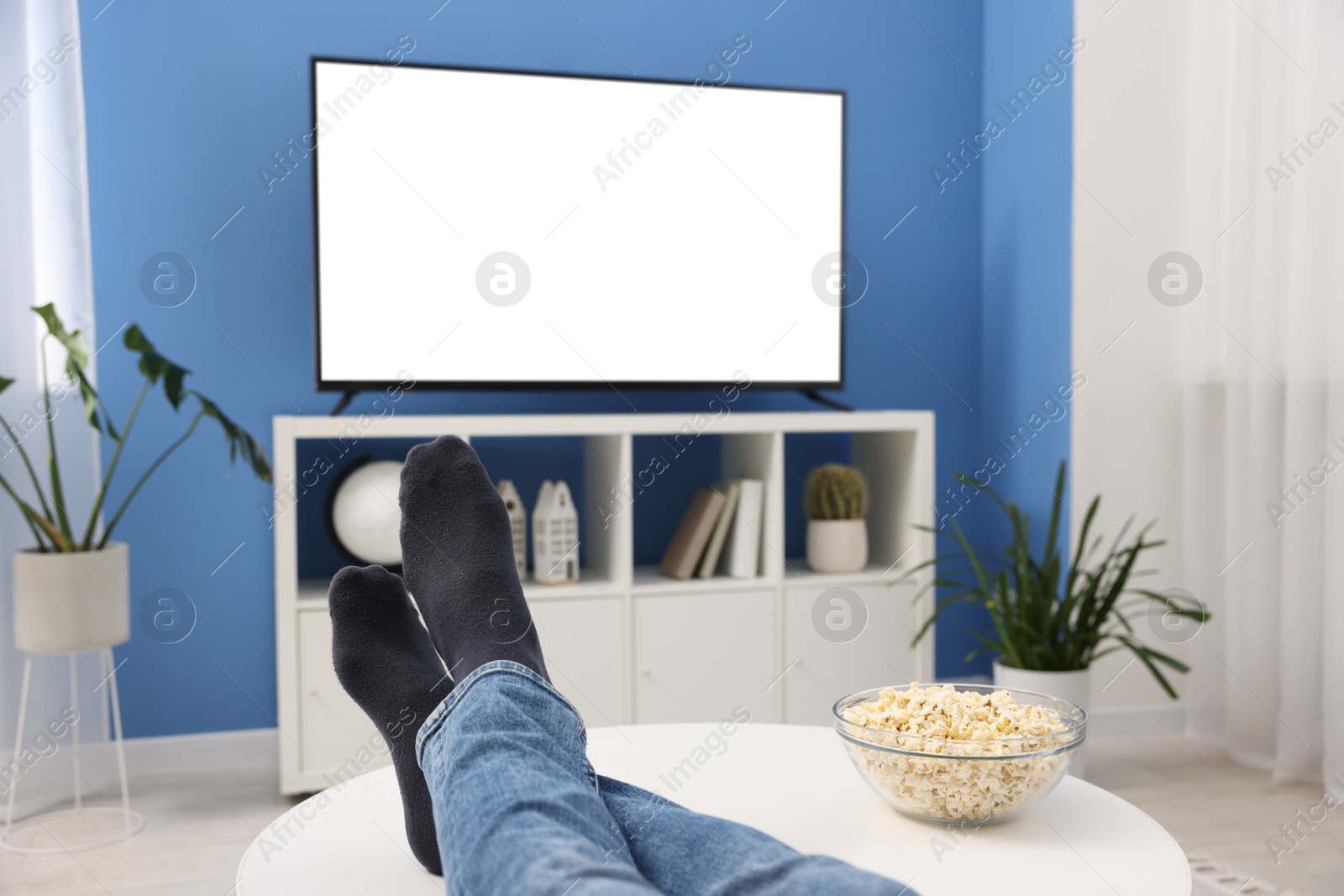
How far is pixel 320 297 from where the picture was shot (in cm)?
203

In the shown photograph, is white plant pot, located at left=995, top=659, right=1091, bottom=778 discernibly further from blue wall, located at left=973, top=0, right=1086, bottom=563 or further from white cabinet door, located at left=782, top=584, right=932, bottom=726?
blue wall, located at left=973, top=0, right=1086, bottom=563

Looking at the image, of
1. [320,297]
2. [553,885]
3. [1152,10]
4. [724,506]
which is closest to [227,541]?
[320,297]

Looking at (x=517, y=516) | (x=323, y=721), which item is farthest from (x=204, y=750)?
(x=517, y=516)

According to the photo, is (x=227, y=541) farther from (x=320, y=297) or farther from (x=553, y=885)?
(x=553, y=885)

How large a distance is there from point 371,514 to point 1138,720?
5.68 ft

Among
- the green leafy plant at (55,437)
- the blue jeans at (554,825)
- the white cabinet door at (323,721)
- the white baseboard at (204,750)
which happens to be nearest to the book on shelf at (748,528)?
the white cabinet door at (323,721)

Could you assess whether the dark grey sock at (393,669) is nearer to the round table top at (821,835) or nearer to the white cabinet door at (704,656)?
the round table top at (821,835)

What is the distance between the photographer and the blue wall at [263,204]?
7.00 ft

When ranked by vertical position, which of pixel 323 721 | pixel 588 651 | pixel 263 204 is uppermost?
pixel 263 204

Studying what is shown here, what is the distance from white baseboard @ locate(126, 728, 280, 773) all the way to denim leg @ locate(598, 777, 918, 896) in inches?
64.9

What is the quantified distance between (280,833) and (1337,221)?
198 centimetres

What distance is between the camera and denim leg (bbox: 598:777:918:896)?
2.16 feet

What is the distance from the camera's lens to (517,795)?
28.1 inches

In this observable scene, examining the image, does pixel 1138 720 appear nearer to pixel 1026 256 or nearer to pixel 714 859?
pixel 1026 256
